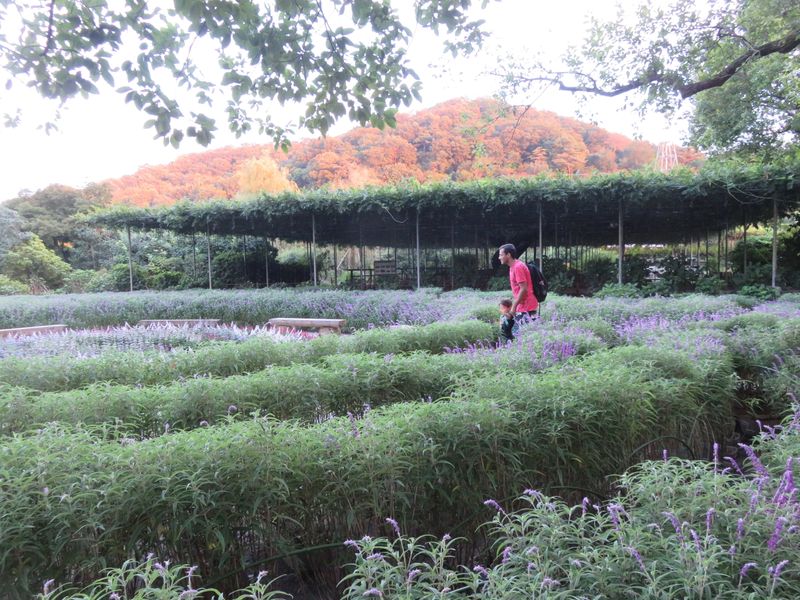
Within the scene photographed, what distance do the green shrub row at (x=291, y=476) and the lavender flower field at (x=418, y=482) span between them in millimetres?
11

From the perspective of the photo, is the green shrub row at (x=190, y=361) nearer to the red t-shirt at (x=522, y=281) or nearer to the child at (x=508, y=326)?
the child at (x=508, y=326)

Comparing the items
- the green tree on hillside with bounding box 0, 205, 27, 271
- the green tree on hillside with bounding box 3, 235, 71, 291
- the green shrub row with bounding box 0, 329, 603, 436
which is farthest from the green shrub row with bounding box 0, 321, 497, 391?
the green tree on hillside with bounding box 0, 205, 27, 271

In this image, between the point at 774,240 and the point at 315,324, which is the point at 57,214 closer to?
the point at 315,324

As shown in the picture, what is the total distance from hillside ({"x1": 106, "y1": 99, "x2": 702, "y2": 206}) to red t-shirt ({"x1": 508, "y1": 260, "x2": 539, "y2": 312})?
24720mm

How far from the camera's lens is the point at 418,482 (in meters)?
2.33

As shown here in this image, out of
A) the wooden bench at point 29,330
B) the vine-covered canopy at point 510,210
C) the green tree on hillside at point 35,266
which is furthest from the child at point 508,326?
the green tree on hillside at point 35,266

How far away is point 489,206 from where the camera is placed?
17.2m

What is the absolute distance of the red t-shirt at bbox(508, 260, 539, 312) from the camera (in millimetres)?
6355

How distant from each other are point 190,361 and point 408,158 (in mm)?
33357

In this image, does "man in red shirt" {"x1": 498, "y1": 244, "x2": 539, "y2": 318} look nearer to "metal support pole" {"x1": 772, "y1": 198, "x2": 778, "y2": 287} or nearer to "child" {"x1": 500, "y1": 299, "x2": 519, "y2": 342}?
"child" {"x1": 500, "y1": 299, "x2": 519, "y2": 342}

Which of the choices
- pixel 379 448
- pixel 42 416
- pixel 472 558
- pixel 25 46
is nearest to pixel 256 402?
pixel 42 416

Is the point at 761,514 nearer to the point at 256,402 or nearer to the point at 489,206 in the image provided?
the point at 256,402

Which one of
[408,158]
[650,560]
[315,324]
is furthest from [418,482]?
[408,158]

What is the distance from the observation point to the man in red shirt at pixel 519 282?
6.35 meters
